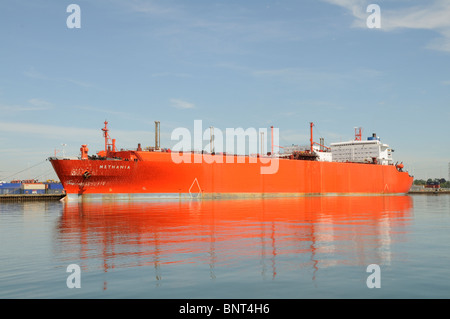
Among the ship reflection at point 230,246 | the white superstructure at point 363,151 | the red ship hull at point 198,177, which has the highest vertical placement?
the white superstructure at point 363,151

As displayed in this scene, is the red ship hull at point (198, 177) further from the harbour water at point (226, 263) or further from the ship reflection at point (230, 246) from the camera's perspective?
the harbour water at point (226, 263)

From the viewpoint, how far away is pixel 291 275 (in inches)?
313

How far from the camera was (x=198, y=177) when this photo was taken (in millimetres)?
42250

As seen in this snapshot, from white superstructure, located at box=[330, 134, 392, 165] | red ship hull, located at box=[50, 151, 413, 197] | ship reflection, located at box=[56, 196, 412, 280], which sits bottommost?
ship reflection, located at box=[56, 196, 412, 280]

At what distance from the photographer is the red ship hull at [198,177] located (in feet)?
126

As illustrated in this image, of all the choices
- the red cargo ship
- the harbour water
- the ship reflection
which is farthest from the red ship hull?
the harbour water

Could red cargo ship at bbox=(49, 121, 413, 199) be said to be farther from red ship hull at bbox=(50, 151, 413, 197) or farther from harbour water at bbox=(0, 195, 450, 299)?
harbour water at bbox=(0, 195, 450, 299)

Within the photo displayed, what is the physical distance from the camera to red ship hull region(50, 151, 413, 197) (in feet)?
126

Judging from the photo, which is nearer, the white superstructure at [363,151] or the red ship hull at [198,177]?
the red ship hull at [198,177]

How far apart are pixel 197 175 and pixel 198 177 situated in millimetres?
259

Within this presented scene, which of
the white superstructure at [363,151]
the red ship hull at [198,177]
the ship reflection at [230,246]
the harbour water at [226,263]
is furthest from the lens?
the white superstructure at [363,151]

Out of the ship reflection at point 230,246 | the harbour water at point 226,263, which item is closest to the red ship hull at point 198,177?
the ship reflection at point 230,246
